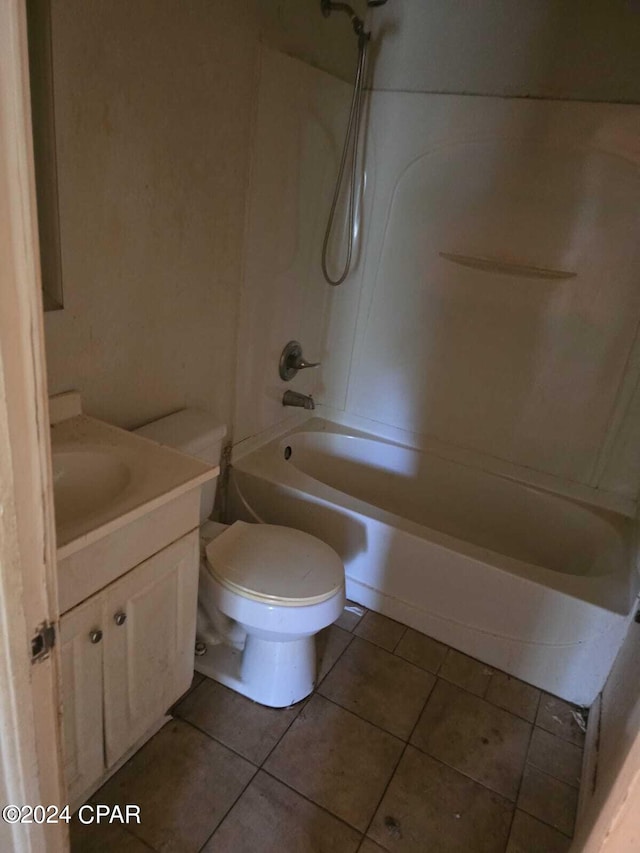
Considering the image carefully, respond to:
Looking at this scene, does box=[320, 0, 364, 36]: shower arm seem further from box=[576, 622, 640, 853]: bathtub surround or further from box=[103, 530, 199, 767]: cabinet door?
box=[576, 622, 640, 853]: bathtub surround

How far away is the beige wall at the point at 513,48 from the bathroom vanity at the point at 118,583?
173cm

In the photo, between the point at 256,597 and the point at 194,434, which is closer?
the point at 256,597

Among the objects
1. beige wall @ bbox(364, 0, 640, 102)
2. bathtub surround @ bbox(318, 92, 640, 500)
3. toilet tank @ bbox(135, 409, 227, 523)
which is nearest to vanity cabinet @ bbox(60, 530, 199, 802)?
toilet tank @ bbox(135, 409, 227, 523)

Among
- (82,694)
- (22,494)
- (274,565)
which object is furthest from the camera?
(274,565)

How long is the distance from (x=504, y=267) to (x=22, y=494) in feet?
6.62

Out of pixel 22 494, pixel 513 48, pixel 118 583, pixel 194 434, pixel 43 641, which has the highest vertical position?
pixel 513 48

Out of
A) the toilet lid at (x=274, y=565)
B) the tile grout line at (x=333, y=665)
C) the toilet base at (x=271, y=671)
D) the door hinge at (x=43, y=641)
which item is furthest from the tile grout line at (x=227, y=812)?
the door hinge at (x=43, y=641)

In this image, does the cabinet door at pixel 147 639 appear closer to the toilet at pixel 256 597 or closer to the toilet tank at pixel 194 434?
the toilet at pixel 256 597

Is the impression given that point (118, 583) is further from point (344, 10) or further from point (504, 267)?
point (344, 10)

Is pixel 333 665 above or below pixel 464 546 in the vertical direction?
below

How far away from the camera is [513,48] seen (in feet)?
6.45

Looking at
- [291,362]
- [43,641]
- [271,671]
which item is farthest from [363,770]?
[291,362]

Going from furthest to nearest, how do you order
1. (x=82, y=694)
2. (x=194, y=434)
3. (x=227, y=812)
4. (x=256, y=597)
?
(x=194, y=434) → (x=256, y=597) → (x=227, y=812) → (x=82, y=694)

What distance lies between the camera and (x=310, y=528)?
214cm
